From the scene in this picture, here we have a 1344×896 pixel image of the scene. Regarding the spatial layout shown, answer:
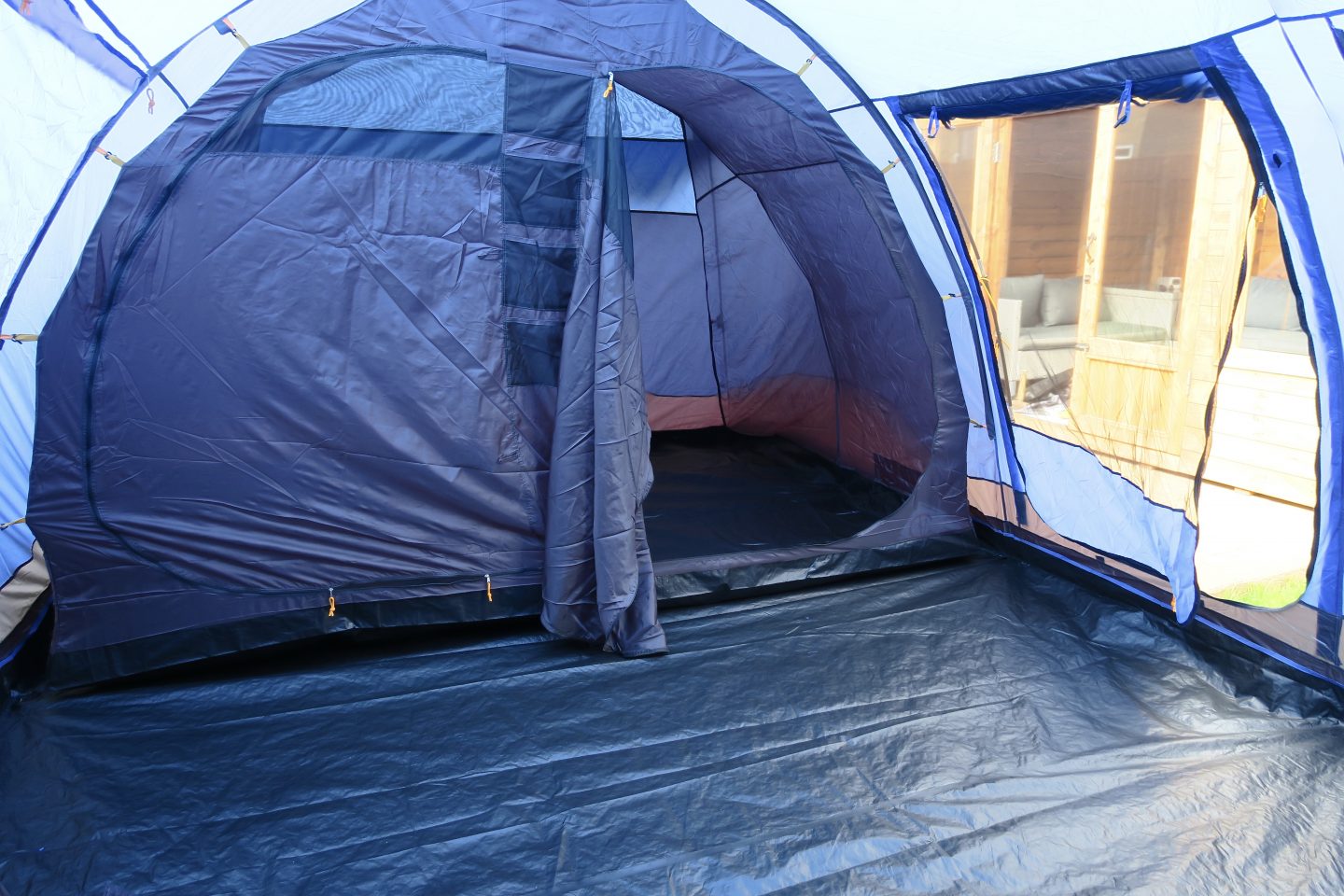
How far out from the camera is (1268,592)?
2.25 meters

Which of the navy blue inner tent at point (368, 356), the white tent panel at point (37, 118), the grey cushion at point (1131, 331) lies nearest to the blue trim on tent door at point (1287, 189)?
the grey cushion at point (1131, 331)

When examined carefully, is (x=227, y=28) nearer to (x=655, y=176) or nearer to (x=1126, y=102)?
(x=1126, y=102)

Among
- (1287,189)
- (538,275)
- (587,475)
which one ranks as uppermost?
(1287,189)

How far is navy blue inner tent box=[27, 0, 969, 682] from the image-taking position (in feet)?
7.25

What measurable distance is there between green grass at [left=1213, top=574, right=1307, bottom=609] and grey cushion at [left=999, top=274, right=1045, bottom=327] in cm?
82

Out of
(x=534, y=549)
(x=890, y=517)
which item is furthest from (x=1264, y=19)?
(x=534, y=549)

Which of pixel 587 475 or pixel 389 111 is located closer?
pixel 389 111

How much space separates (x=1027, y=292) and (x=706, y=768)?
5.01 ft

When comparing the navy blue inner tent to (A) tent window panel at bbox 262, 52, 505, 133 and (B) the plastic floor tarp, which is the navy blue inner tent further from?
(B) the plastic floor tarp

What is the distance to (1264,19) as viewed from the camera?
189cm

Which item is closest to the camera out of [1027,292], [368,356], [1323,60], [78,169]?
[1323,60]

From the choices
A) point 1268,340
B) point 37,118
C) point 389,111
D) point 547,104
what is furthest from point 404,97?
point 1268,340

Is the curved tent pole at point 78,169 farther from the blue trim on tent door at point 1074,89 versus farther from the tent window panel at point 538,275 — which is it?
the blue trim on tent door at point 1074,89

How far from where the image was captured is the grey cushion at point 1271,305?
7.05ft
